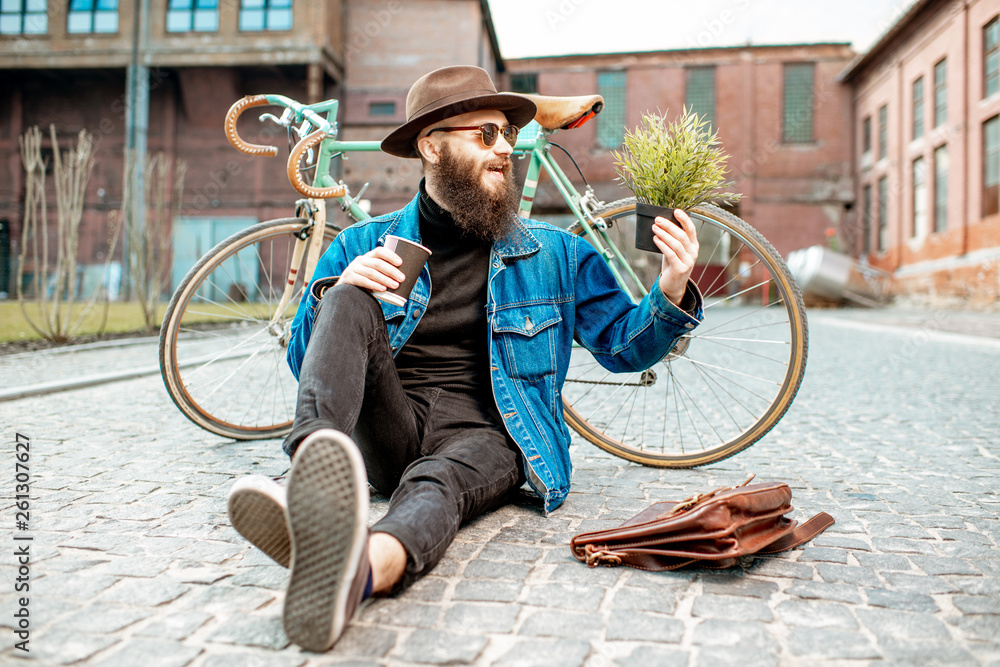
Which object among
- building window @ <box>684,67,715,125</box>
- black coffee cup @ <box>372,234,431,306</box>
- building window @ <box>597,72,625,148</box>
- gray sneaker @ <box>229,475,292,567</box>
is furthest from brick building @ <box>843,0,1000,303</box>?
gray sneaker @ <box>229,475,292,567</box>

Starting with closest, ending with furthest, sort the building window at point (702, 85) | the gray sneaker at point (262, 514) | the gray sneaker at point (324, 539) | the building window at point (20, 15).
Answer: the gray sneaker at point (324, 539), the gray sneaker at point (262, 514), the building window at point (20, 15), the building window at point (702, 85)

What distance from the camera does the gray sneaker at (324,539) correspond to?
1429 mm

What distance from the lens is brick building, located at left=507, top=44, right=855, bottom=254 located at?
28000 millimetres

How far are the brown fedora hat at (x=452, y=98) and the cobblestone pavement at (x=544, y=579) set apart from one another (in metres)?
1.32

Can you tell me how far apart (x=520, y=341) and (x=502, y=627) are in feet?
3.52

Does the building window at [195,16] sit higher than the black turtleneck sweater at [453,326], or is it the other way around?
the building window at [195,16]

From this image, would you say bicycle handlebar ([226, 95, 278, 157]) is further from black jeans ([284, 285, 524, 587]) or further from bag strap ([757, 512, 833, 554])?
bag strap ([757, 512, 833, 554])

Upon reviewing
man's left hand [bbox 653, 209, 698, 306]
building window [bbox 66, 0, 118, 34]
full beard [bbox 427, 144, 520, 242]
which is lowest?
man's left hand [bbox 653, 209, 698, 306]

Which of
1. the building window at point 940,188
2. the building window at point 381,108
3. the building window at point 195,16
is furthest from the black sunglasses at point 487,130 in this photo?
the building window at point 195,16

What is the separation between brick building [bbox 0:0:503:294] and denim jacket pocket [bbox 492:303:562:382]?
71.4 feet

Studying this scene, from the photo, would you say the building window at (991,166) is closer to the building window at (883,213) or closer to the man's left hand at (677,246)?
the building window at (883,213)

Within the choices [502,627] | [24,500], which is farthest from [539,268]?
[24,500]

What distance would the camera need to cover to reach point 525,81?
30.6m

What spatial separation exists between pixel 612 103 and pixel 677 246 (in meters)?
28.7
